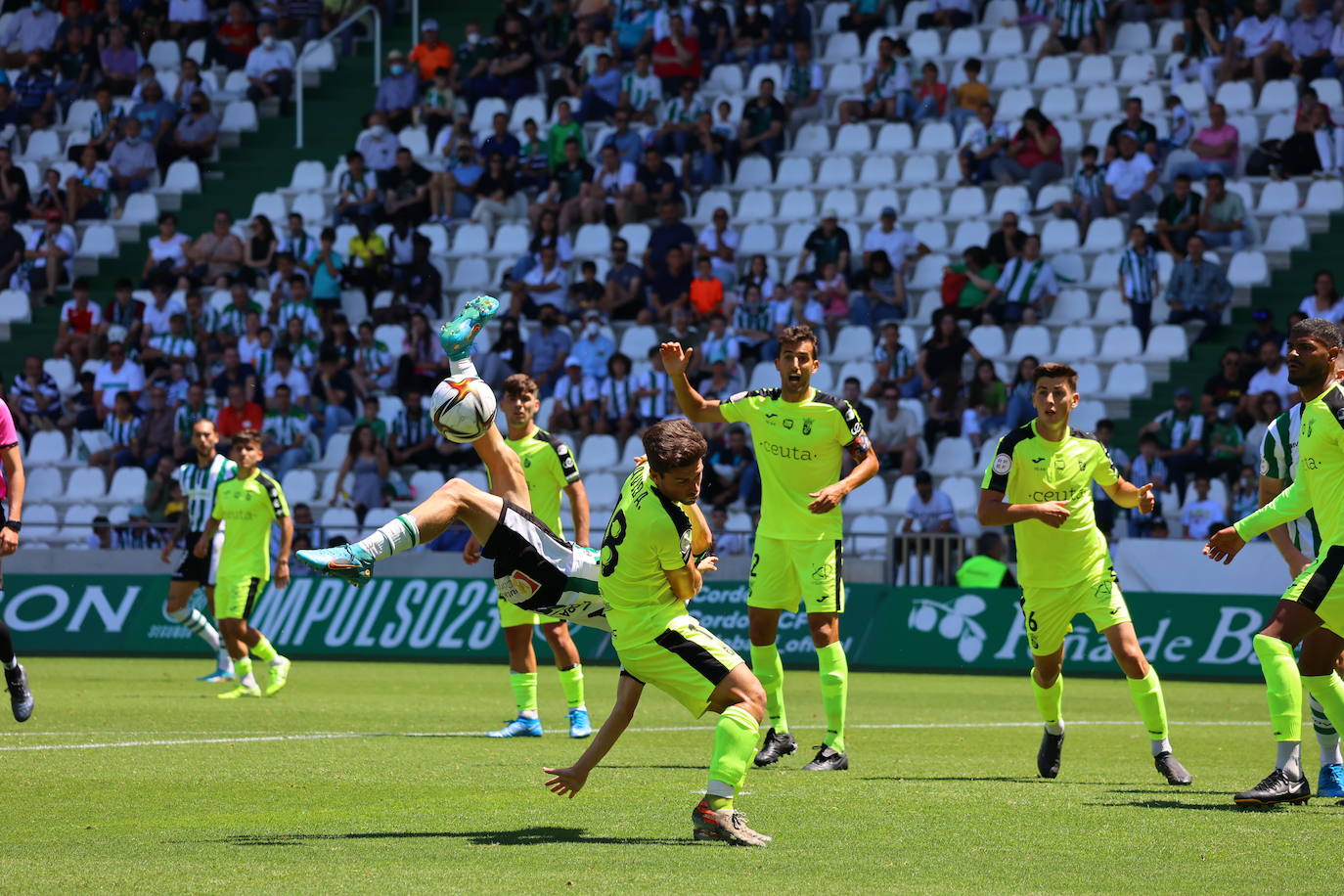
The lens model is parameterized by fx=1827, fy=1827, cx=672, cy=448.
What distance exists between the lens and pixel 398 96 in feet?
102

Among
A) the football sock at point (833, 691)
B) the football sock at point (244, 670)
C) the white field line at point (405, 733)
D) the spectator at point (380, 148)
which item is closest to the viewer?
the football sock at point (833, 691)

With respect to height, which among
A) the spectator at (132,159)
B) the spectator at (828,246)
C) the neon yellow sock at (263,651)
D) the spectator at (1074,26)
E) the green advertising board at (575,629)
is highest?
the spectator at (1074,26)

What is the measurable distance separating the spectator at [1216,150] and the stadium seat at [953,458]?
5.12 m

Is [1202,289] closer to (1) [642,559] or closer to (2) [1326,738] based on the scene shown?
(2) [1326,738]

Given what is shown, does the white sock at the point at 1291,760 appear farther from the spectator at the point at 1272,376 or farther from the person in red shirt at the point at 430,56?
the person in red shirt at the point at 430,56

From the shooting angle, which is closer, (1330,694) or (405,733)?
(1330,694)

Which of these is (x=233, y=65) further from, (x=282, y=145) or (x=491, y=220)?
(x=491, y=220)

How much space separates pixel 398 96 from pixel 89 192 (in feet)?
18.6

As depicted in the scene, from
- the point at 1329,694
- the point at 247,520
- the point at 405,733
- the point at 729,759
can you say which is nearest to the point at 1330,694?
the point at 1329,694

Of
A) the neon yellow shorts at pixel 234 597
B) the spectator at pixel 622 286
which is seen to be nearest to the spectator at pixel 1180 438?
the spectator at pixel 622 286

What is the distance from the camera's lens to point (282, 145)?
107 feet

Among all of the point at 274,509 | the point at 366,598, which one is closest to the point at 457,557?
the point at 366,598

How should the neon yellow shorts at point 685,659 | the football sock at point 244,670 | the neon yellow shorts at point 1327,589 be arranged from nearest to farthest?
the neon yellow shorts at point 685,659 < the neon yellow shorts at point 1327,589 < the football sock at point 244,670

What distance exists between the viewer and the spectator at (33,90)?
33500 mm
